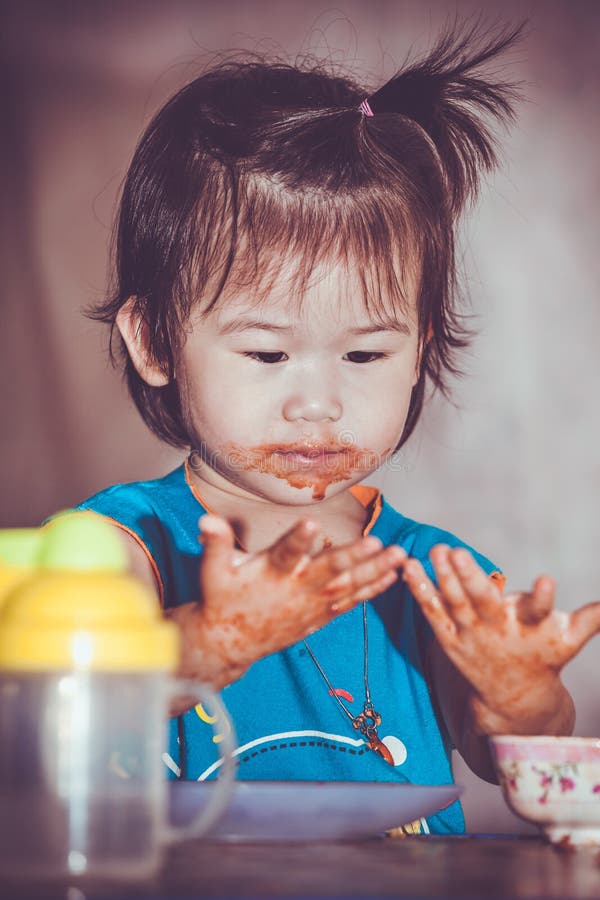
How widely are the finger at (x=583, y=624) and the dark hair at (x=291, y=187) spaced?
426mm

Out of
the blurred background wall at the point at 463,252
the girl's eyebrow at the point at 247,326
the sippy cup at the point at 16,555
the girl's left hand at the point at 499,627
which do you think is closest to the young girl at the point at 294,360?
the girl's eyebrow at the point at 247,326

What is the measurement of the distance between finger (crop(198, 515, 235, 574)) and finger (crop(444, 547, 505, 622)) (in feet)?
0.50

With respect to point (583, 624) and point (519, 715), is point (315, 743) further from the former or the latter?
point (583, 624)

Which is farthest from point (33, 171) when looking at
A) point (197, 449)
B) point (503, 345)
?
point (197, 449)

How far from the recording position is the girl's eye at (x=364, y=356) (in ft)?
3.60

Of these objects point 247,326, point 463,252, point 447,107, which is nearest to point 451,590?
point 247,326

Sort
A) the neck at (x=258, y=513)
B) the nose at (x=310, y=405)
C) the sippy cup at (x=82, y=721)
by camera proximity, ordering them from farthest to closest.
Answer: the neck at (x=258, y=513) → the nose at (x=310, y=405) → the sippy cup at (x=82, y=721)

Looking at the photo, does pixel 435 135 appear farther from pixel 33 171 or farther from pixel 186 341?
pixel 33 171

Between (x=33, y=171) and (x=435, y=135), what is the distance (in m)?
1.00

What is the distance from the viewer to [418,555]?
1227mm

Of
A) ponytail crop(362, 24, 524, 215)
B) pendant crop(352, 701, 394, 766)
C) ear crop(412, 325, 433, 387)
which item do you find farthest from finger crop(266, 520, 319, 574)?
ponytail crop(362, 24, 524, 215)

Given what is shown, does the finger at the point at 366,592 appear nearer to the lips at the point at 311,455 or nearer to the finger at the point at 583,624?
the finger at the point at 583,624

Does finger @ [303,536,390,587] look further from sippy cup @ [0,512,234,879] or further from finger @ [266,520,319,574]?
sippy cup @ [0,512,234,879]

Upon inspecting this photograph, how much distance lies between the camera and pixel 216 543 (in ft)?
2.31
